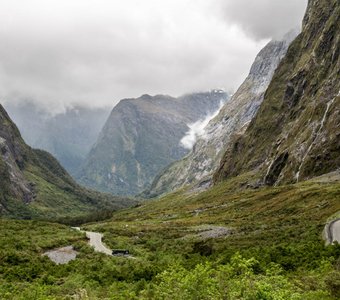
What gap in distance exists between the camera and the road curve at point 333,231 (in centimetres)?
5931

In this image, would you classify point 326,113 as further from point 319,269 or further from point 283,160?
point 319,269

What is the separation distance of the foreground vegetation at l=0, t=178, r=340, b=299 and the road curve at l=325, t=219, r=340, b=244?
5.29ft

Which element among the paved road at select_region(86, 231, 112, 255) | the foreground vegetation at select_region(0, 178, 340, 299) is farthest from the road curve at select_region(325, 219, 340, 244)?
the paved road at select_region(86, 231, 112, 255)

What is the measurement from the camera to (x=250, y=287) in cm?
2527

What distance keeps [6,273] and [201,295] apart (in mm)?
37770

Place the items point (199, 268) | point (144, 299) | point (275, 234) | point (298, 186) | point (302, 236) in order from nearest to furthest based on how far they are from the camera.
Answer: point (199, 268)
point (144, 299)
point (302, 236)
point (275, 234)
point (298, 186)

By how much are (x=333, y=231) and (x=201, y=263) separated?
128 feet

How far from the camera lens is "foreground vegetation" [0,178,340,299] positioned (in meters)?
28.0

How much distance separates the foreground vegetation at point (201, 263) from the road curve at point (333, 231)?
1.61m

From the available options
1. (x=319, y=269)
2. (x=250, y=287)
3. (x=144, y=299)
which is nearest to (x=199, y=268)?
(x=250, y=287)

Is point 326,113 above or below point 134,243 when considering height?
above

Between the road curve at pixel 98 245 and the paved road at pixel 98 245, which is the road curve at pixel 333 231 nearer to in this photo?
the road curve at pixel 98 245

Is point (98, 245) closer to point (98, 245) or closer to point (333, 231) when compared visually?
point (98, 245)

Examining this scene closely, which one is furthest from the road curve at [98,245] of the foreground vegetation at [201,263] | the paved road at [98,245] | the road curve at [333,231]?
the road curve at [333,231]
